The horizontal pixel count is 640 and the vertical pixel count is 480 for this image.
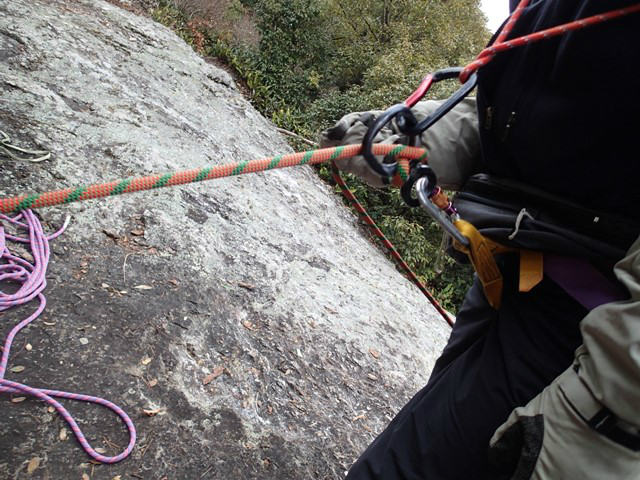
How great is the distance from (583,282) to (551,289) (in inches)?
3.3

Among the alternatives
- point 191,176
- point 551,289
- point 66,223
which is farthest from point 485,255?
point 66,223

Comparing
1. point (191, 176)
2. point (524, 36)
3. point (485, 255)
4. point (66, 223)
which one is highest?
point (524, 36)

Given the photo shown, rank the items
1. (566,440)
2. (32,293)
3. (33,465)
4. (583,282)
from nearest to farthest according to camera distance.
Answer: (566,440)
(583,282)
(33,465)
(32,293)

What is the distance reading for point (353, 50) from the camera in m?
11.1

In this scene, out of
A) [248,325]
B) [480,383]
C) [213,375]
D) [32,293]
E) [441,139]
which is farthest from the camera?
[248,325]

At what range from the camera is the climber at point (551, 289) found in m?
0.69

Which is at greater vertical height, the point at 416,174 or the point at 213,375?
the point at 416,174

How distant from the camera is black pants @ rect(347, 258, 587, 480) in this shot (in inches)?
35.7

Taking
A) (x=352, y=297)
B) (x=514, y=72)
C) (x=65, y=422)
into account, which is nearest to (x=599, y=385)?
(x=514, y=72)

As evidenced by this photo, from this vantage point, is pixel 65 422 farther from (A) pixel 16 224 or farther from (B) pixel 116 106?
(B) pixel 116 106

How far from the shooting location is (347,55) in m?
11.2

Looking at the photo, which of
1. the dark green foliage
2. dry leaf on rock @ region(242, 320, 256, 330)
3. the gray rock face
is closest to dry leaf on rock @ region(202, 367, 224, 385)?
the gray rock face

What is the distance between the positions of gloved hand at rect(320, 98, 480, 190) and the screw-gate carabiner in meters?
0.04

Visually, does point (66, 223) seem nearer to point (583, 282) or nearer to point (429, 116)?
point (429, 116)
